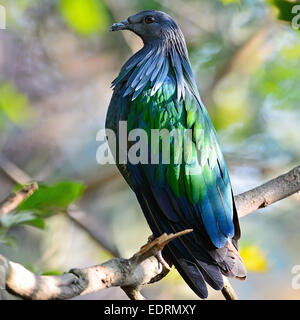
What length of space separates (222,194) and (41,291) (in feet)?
5.91

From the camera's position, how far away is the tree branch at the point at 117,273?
2.56 metres

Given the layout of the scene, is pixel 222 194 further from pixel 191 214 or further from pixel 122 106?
pixel 122 106

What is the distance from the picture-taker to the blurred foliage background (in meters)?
7.27

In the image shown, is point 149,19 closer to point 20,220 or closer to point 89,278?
point 20,220

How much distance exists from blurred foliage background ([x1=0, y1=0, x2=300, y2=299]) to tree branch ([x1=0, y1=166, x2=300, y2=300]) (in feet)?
6.98

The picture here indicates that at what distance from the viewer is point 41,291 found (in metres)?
2.62

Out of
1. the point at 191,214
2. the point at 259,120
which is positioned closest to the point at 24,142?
the point at 259,120

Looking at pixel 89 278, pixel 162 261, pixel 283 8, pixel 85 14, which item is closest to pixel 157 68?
pixel 283 8

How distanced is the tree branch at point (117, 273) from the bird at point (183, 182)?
0.27 metres

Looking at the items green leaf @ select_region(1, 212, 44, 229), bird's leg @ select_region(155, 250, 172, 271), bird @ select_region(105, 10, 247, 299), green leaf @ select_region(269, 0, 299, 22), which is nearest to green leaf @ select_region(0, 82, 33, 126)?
bird @ select_region(105, 10, 247, 299)

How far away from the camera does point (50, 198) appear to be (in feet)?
13.5

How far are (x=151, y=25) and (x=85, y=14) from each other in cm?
293

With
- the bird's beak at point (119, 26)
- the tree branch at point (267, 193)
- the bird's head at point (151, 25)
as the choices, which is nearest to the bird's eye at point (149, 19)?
the bird's head at point (151, 25)
